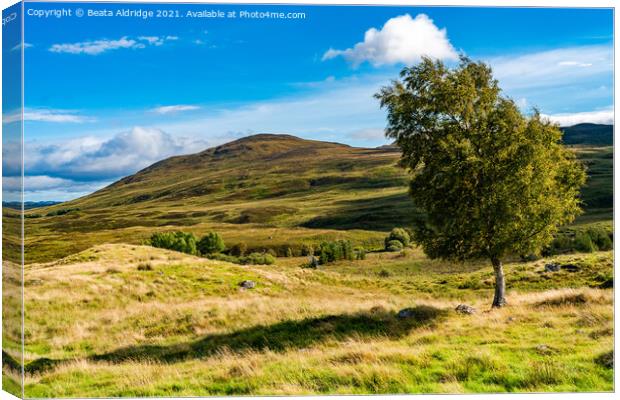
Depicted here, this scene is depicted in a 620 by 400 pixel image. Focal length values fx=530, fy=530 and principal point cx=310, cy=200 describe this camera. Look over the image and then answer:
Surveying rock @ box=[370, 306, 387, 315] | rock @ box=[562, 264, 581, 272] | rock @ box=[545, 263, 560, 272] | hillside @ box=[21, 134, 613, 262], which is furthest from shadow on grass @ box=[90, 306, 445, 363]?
hillside @ box=[21, 134, 613, 262]

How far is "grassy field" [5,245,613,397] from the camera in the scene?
1202cm

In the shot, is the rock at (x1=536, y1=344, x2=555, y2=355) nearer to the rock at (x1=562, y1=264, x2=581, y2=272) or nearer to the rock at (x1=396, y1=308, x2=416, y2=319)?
the rock at (x1=396, y1=308, x2=416, y2=319)

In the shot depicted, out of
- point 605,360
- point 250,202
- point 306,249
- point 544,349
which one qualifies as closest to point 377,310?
point 544,349

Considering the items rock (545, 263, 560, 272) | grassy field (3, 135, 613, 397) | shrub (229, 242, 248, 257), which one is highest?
rock (545, 263, 560, 272)

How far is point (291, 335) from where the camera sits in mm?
15227

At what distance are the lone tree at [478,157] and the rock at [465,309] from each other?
1113 mm

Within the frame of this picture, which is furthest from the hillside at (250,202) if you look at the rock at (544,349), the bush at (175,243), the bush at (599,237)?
the rock at (544,349)

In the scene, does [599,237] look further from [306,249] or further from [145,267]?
[306,249]

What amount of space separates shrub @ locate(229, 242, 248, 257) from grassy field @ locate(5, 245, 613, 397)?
48.2 metres

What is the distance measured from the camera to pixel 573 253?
70.0 ft

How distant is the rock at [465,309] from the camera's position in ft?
52.5

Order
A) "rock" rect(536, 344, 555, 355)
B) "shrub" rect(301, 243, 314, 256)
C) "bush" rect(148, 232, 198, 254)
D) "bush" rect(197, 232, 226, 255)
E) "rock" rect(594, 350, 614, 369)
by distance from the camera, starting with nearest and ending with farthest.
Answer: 1. "rock" rect(594, 350, 614, 369)
2. "rock" rect(536, 344, 555, 355)
3. "bush" rect(148, 232, 198, 254)
4. "shrub" rect(301, 243, 314, 256)
5. "bush" rect(197, 232, 226, 255)

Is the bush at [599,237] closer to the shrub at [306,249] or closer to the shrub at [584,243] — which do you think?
the shrub at [584,243]

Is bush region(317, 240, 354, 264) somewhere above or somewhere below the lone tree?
below
